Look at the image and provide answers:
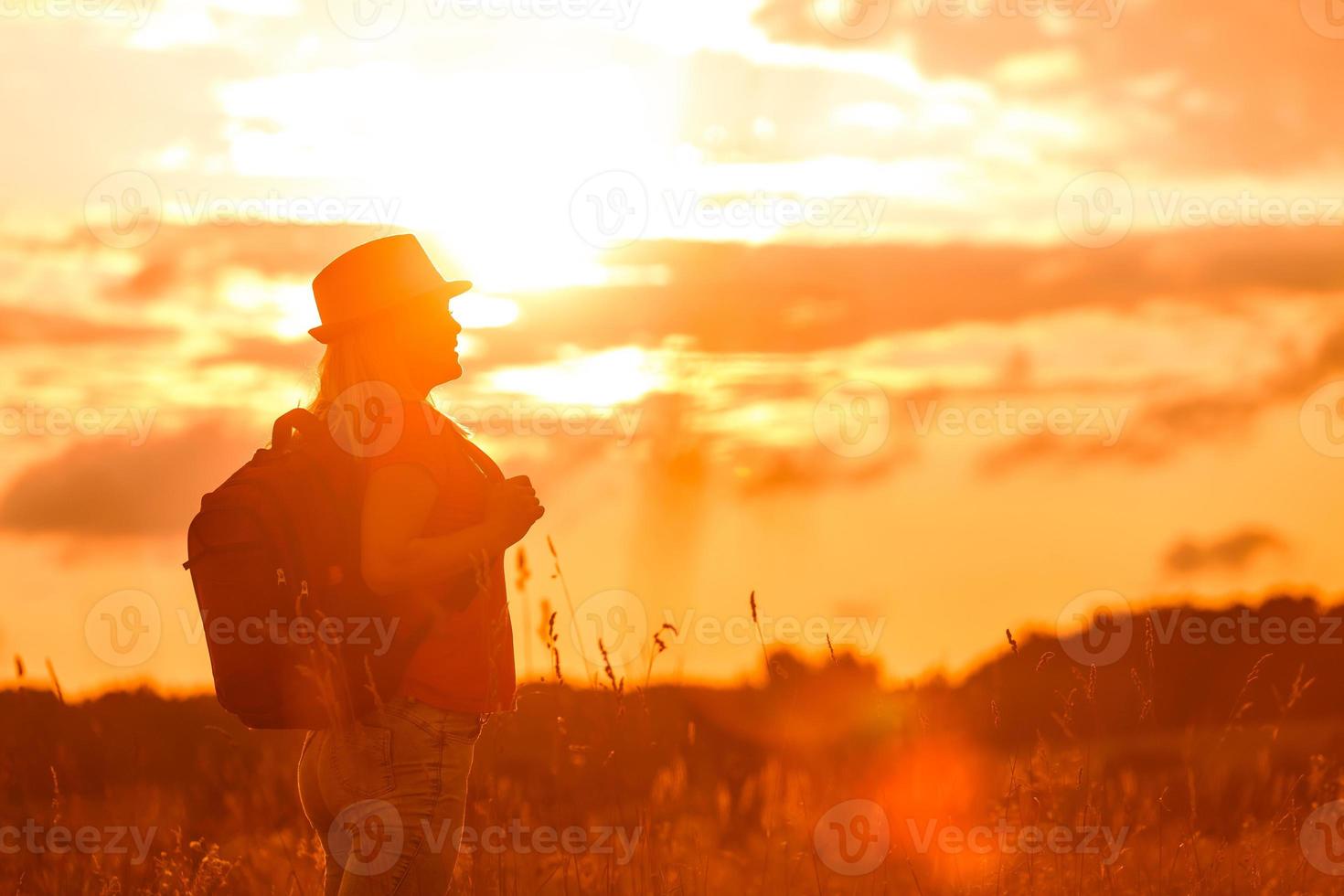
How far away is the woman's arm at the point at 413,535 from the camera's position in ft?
12.9

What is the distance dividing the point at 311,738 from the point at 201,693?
12.5 metres

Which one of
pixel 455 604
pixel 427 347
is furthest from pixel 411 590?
pixel 427 347

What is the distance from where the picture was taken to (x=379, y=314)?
14.0 feet

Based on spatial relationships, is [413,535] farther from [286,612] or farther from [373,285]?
[373,285]

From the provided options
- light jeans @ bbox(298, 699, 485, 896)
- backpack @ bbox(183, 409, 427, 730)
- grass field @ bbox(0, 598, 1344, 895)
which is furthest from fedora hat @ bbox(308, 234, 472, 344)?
grass field @ bbox(0, 598, 1344, 895)

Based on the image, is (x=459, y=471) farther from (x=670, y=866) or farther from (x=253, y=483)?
(x=670, y=866)

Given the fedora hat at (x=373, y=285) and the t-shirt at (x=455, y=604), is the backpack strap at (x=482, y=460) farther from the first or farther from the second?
the fedora hat at (x=373, y=285)

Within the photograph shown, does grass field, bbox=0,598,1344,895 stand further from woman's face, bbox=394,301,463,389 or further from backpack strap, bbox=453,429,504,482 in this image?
woman's face, bbox=394,301,463,389

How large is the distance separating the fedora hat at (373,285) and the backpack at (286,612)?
56 cm

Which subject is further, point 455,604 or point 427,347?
point 427,347

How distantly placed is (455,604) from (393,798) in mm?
591

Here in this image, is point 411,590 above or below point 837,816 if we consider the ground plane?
above

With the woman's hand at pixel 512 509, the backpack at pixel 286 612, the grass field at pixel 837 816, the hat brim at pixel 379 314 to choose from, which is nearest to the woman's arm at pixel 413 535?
the woman's hand at pixel 512 509

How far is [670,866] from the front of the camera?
596 cm
